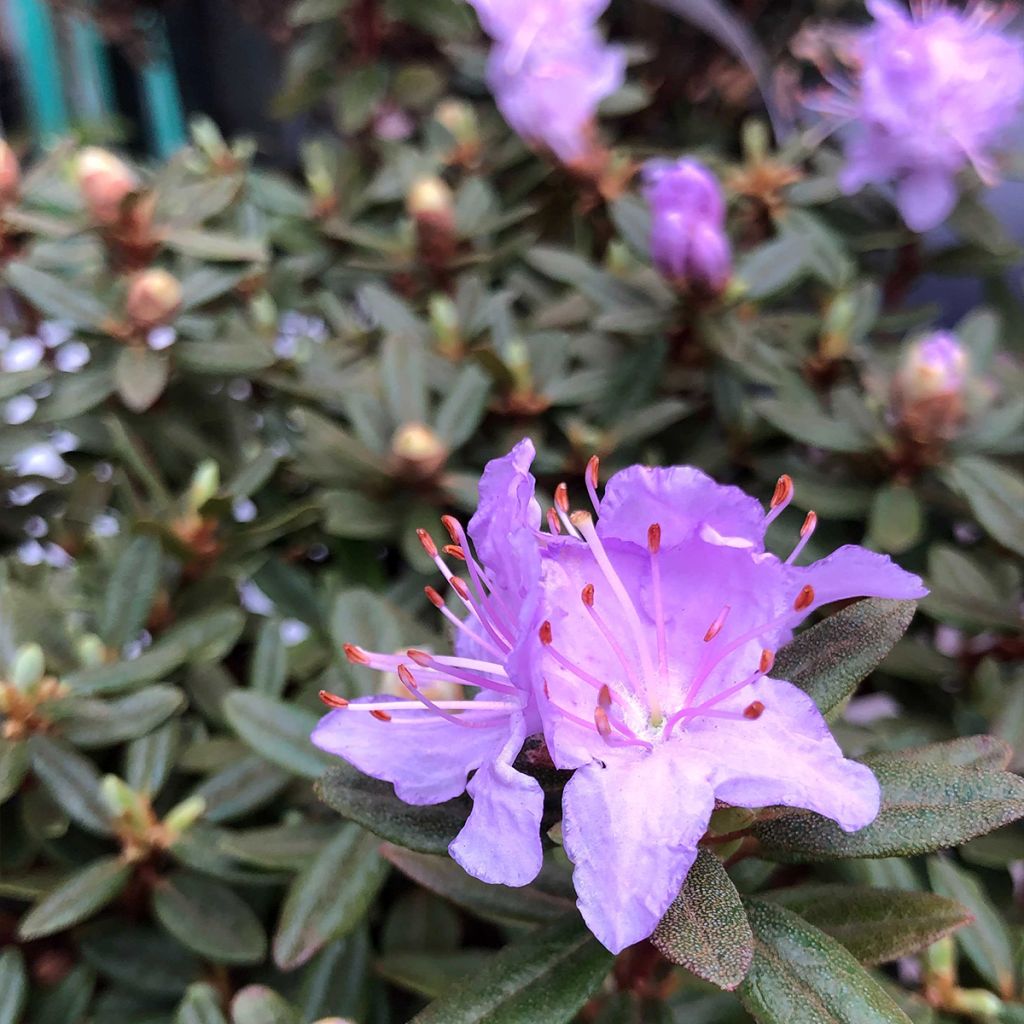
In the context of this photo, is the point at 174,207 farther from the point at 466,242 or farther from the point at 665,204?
the point at 665,204

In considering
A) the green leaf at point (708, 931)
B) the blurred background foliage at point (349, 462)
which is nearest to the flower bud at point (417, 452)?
the blurred background foliage at point (349, 462)

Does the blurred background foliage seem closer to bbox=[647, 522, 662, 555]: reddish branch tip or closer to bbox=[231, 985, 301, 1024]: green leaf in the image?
bbox=[231, 985, 301, 1024]: green leaf

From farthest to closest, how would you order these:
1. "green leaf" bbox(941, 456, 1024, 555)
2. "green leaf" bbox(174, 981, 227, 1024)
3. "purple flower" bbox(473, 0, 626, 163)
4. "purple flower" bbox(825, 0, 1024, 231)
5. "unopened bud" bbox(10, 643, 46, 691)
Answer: "purple flower" bbox(473, 0, 626, 163) → "purple flower" bbox(825, 0, 1024, 231) → "green leaf" bbox(941, 456, 1024, 555) → "unopened bud" bbox(10, 643, 46, 691) → "green leaf" bbox(174, 981, 227, 1024)

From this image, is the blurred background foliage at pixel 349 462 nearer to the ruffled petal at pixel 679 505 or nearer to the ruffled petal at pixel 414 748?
the ruffled petal at pixel 414 748

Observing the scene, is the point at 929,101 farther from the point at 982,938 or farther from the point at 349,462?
the point at 982,938

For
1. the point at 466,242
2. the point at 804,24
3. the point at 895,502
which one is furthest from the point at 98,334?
the point at 804,24

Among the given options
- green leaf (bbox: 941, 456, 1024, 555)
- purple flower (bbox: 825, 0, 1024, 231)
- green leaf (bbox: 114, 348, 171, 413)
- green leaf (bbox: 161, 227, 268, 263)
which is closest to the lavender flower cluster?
green leaf (bbox: 941, 456, 1024, 555)
